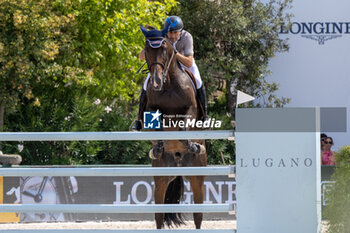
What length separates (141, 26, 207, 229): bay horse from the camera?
6531 millimetres

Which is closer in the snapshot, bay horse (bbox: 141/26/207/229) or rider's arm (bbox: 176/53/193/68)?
bay horse (bbox: 141/26/207/229)

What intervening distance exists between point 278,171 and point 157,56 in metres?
2.91

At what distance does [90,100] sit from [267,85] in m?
4.77

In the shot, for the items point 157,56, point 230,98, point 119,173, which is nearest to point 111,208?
point 119,173

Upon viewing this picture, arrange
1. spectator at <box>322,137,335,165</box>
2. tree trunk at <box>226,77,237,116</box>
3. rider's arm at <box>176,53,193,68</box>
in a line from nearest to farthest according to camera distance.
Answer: rider's arm at <box>176,53,193,68</box>, spectator at <box>322,137,335,165</box>, tree trunk at <box>226,77,237,116</box>

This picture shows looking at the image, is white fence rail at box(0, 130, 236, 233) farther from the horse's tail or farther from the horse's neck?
the horse's tail

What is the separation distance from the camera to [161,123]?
673 cm

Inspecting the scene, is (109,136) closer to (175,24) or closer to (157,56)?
(157,56)

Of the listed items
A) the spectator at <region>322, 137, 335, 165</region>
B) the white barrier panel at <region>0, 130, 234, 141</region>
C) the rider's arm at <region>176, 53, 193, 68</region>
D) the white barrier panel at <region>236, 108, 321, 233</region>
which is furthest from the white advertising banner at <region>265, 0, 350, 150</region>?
the white barrier panel at <region>236, 108, 321, 233</region>

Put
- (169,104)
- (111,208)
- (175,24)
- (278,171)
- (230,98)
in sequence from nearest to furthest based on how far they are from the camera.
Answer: (278,171), (111,208), (169,104), (175,24), (230,98)

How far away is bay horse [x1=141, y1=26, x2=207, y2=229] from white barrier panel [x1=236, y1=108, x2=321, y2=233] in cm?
267

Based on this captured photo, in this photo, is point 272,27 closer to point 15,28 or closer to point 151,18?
point 151,18

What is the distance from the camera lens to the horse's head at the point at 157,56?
645 cm

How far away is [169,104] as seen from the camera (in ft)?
22.1
